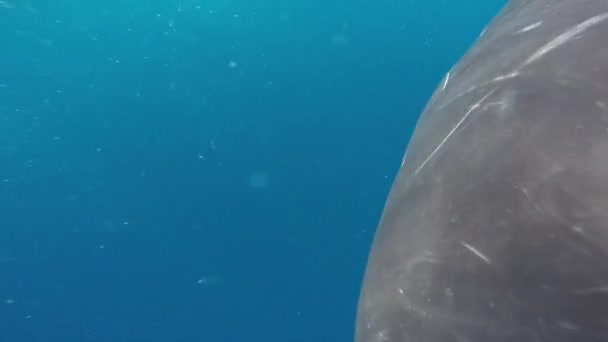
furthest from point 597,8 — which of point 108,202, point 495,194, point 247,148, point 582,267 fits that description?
point 108,202

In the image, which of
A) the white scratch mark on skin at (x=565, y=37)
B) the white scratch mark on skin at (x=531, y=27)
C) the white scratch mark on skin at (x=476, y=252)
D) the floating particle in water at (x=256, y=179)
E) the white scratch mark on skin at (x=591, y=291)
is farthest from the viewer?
the floating particle in water at (x=256, y=179)

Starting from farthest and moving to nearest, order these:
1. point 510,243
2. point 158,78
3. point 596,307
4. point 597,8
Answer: point 158,78 < point 597,8 < point 510,243 < point 596,307

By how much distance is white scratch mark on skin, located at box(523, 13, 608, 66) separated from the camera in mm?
2305

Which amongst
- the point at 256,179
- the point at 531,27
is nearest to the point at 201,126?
the point at 256,179

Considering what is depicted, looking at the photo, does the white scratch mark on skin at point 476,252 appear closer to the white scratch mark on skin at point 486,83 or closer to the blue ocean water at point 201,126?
the white scratch mark on skin at point 486,83

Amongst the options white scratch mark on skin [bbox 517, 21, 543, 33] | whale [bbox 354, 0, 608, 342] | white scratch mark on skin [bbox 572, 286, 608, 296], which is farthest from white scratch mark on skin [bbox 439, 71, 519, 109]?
white scratch mark on skin [bbox 572, 286, 608, 296]

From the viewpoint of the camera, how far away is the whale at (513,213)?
1.93 m

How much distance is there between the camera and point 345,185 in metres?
11.3

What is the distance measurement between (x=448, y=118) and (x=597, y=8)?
65 cm

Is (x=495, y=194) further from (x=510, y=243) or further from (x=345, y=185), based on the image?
(x=345, y=185)

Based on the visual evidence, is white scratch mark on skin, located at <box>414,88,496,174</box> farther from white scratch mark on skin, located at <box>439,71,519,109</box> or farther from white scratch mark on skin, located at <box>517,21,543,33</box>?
white scratch mark on skin, located at <box>517,21,543,33</box>

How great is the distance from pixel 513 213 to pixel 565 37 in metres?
0.73

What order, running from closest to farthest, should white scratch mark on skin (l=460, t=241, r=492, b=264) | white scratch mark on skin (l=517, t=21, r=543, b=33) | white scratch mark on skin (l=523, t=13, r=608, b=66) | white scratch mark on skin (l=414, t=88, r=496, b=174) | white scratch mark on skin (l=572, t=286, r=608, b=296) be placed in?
white scratch mark on skin (l=572, t=286, r=608, b=296) < white scratch mark on skin (l=460, t=241, r=492, b=264) < white scratch mark on skin (l=523, t=13, r=608, b=66) < white scratch mark on skin (l=414, t=88, r=496, b=174) < white scratch mark on skin (l=517, t=21, r=543, b=33)

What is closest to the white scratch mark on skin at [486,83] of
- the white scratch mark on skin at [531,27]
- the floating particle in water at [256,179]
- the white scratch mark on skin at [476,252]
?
the white scratch mark on skin at [531,27]
